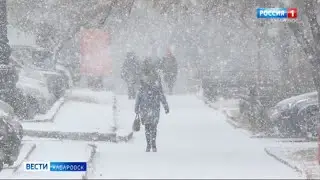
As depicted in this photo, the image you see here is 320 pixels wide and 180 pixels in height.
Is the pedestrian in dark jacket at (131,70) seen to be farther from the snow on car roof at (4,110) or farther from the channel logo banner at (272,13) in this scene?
the snow on car roof at (4,110)

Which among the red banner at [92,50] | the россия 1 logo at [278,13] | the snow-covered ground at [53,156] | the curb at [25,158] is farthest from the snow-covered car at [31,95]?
the red banner at [92,50]

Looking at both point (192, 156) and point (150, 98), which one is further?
point (150, 98)

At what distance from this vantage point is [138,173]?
13.0m

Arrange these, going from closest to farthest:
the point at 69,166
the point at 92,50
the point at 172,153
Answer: the point at 69,166 → the point at 172,153 → the point at 92,50

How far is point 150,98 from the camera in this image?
1605 cm

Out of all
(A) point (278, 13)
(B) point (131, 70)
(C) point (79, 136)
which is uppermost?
Answer: (A) point (278, 13)

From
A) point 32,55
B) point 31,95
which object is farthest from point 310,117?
point 32,55

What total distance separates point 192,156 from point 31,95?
622 cm

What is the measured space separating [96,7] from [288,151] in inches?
181

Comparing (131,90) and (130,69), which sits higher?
(130,69)

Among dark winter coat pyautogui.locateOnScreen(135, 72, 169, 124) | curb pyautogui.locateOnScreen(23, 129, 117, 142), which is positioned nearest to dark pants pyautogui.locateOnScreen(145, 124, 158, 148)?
dark winter coat pyautogui.locateOnScreen(135, 72, 169, 124)

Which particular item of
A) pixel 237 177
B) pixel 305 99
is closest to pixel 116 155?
pixel 237 177

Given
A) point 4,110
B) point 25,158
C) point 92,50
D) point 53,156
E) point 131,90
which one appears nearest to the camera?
point 4,110

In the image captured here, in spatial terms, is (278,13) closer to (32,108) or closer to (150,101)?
(150,101)
